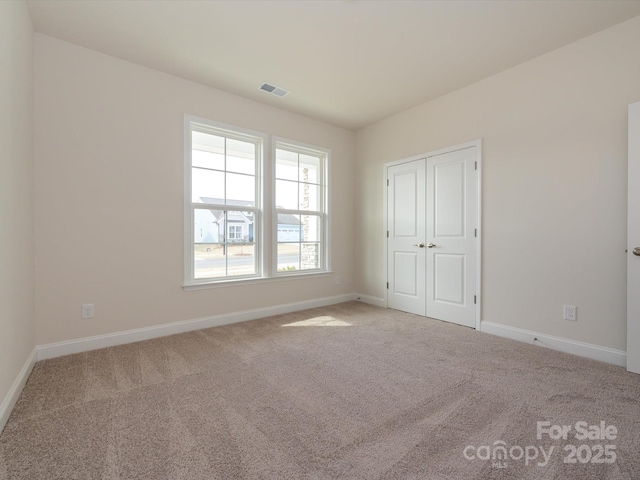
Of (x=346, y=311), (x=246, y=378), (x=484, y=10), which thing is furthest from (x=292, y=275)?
(x=484, y=10)

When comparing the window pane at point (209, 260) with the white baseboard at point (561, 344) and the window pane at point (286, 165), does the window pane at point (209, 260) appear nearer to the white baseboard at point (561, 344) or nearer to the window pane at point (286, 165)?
the window pane at point (286, 165)

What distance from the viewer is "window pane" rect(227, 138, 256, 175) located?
3.81 metres

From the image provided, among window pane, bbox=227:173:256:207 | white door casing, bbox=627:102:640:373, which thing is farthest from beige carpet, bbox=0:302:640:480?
window pane, bbox=227:173:256:207

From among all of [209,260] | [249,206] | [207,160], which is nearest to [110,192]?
[207,160]

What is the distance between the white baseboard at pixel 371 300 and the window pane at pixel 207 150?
295cm

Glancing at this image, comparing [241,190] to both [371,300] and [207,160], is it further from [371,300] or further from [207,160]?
[371,300]

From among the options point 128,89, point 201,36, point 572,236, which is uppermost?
point 201,36

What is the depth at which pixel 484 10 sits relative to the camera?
92.5 inches

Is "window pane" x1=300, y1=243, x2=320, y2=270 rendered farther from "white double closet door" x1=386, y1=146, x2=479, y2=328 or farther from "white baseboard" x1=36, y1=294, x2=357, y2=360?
"white double closet door" x1=386, y1=146, x2=479, y2=328

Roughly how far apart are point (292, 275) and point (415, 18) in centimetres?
321

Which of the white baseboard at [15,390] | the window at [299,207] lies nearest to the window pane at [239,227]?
the window at [299,207]

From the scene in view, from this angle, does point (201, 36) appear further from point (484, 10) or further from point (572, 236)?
point (572, 236)

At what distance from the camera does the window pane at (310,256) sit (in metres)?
4.54

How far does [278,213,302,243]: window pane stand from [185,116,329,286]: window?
1 centimetres
